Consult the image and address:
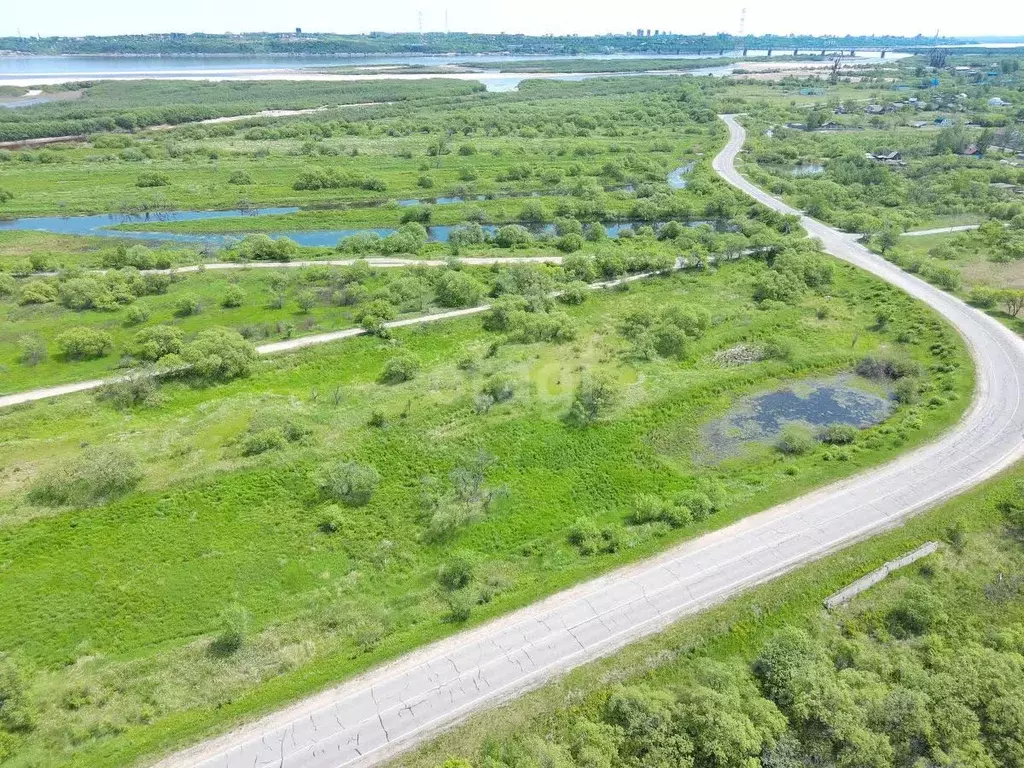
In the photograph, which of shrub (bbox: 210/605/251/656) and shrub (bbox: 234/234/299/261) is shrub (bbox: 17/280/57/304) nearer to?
shrub (bbox: 234/234/299/261)

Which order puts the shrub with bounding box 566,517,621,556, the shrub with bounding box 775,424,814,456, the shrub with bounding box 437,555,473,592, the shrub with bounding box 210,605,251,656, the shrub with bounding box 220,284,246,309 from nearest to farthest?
the shrub with bounding box 210,605,251,656 < the shrub with bounding box 437,555,473,592 < the shrub with bounding box 566,517,621,556 < the shrub with bounding box 775,424,814,456 < the shrub with bounding box 220,284,246,309

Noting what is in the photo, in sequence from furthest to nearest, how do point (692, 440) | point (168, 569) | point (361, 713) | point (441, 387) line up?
point (441, 387), point (692, 440), point (168, 569), point (361, 713)

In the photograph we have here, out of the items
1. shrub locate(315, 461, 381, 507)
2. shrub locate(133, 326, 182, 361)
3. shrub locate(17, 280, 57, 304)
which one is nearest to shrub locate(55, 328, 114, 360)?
shrub locate(133, 326, 182, 361)

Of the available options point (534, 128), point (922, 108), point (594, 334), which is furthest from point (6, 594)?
point (922, 108)

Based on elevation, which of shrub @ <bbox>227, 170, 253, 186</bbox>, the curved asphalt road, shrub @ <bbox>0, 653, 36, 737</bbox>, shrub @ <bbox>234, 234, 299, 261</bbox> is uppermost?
shrub @ <bbox>227, 170, 253, 186</bbox>

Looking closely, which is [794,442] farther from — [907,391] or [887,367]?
[887,367]

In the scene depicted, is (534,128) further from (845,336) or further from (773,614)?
(773,614)

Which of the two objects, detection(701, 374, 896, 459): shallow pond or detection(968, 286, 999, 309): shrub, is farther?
detection(968, 286, 999, 309): shrub
